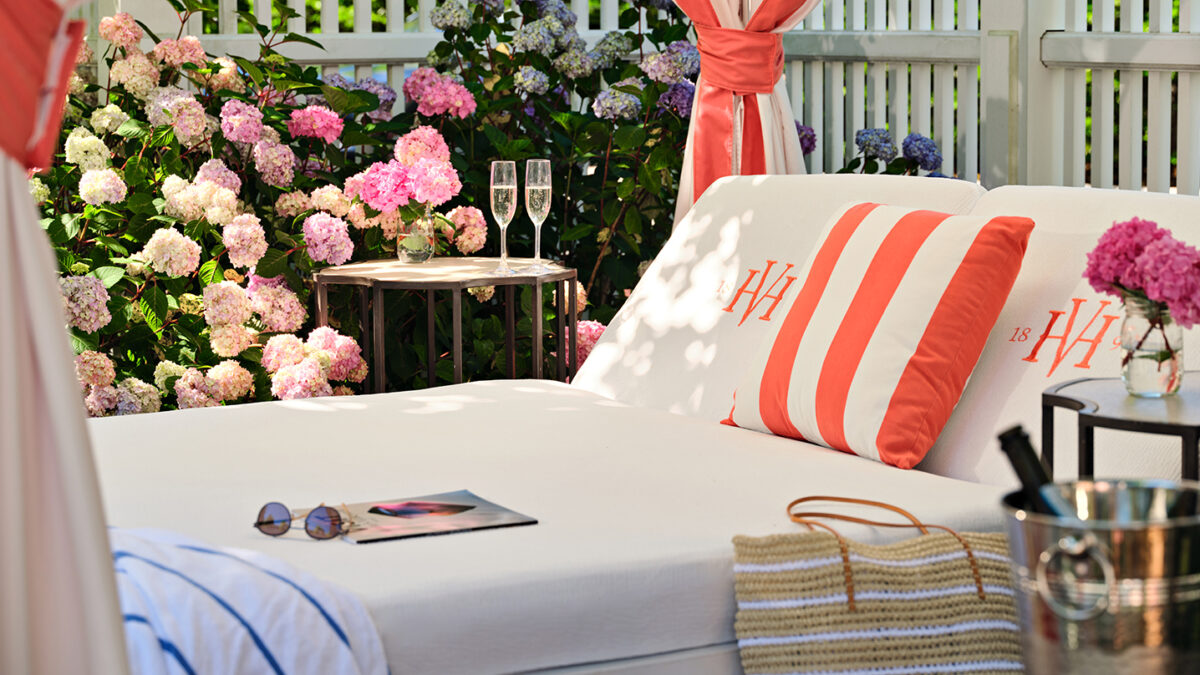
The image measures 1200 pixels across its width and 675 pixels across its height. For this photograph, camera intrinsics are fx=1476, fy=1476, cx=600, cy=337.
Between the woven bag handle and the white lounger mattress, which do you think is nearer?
the white lounger mattress

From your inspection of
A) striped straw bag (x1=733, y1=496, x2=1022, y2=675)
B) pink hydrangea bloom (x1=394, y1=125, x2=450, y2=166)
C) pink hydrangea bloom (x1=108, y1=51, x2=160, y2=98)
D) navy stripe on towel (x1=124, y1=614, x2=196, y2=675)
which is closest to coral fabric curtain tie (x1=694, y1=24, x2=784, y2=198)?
pink hydrangea bloom (x1=394, y1=125, x2=450, y2=166)

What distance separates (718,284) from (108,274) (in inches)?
66.0

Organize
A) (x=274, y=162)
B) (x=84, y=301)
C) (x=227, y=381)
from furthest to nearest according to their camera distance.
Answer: (x=274, y=162), (x=227, y=381), (x=84, y=301)

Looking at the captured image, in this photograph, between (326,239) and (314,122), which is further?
(314,122)

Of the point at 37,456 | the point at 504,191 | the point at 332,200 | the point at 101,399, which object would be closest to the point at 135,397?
the point at 101,399

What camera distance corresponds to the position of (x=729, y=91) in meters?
3.86

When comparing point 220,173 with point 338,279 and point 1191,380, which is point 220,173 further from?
point 1191,380

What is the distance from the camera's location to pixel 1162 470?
2158 millimetres

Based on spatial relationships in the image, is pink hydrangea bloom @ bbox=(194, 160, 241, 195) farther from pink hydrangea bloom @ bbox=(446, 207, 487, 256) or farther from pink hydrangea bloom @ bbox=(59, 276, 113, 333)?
pink hydrangea bloom @ bbox=(446, 207, 487, 256)

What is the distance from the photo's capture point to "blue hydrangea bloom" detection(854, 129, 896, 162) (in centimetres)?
436

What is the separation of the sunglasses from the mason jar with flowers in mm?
1082

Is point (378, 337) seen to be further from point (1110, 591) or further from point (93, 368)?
point (1110, 591)

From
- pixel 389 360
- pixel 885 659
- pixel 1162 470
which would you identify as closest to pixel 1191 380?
pixel 1162 470

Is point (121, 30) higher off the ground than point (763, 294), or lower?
higher
